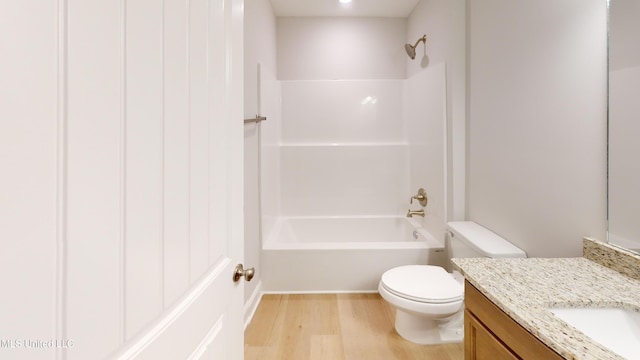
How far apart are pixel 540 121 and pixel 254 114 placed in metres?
1.90

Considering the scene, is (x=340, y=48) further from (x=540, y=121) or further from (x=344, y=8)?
(x=540, y=121)

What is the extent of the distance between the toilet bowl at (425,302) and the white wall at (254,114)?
1.01 meters

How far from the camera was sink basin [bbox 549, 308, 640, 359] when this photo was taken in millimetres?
838

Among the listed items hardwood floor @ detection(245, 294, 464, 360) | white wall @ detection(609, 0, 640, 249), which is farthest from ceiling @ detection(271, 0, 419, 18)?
hardwood floor @ detection(245, 294, 464, 360)

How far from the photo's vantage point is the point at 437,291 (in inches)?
73.5

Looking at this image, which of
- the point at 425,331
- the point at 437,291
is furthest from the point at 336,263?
the point at 437,291

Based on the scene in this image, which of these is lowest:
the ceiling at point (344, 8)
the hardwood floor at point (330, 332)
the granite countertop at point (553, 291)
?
the hardwood floor at point (330, 332)

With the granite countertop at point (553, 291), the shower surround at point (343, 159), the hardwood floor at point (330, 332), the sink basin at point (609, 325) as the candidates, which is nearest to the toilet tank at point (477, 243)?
the granite countertop at point (553, 291)

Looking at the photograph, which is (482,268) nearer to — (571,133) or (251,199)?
(571,133)

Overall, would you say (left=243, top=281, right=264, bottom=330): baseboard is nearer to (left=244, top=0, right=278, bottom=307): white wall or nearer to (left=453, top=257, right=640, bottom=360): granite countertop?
(left=244, top=0, right=278, bottom=307): white wall

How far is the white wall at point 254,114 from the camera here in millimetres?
2348
